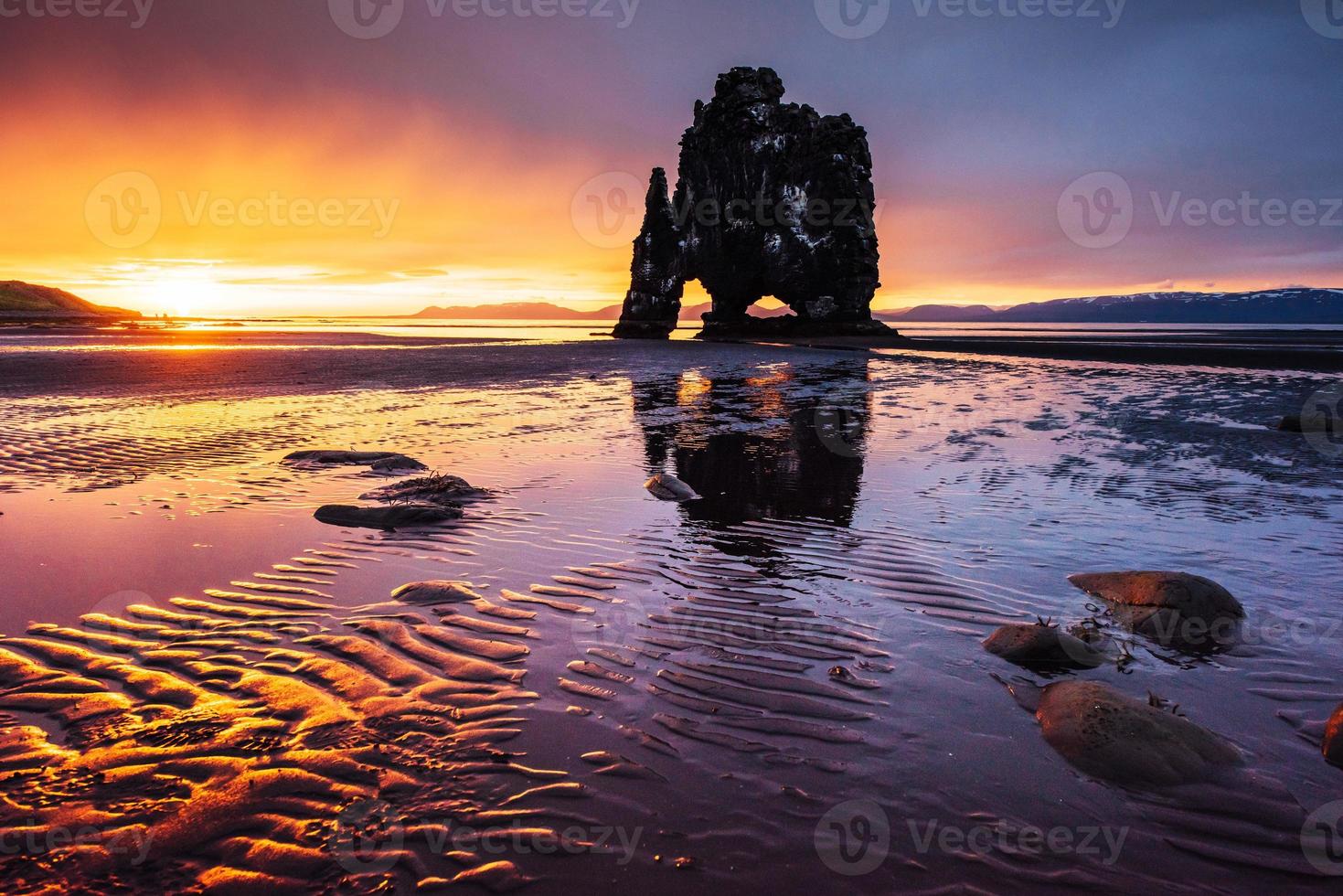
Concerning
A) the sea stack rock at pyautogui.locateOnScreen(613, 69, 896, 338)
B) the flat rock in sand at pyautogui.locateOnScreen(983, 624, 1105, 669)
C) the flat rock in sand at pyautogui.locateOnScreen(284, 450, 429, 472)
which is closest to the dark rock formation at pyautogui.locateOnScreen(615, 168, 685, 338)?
the sea stack rock at pyautogui.locateOnScreen(613, 69, 896, 338)

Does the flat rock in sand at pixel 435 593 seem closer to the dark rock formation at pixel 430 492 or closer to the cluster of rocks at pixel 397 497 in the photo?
the cluster of rocks at pixel 397 497

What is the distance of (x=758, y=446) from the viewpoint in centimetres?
1370

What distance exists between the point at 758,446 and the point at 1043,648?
9.07 meters

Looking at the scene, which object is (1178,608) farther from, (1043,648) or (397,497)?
(397,497)

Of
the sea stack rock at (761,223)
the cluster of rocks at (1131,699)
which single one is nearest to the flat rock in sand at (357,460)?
the cluster of rocks at (1131,699)

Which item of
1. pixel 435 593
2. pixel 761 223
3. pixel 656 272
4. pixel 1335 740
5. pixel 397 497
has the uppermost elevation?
pixel 761 223

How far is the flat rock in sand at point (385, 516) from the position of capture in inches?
315

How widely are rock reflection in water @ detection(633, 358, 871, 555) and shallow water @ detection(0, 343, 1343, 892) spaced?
135 mm

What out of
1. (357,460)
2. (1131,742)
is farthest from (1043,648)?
(357,460)

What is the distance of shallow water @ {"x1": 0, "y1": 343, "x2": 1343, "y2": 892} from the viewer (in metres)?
2.96

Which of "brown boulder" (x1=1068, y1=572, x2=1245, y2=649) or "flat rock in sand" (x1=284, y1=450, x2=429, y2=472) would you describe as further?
"flat rock in sand" (x1=284, y1=450, x2=429, y2=472)

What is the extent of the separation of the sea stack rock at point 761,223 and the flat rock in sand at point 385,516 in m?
66.5

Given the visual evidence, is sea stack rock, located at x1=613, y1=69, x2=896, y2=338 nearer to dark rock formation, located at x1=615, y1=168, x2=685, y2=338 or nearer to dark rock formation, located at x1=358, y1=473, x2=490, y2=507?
dark rock formation, located at x1=615, y1=168, x2=685, y2=338

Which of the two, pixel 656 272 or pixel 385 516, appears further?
pixel 656 272
